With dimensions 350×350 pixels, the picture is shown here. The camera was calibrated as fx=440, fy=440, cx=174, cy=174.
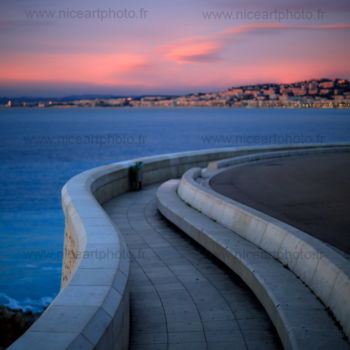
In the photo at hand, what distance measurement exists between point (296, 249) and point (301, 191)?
5760 mm

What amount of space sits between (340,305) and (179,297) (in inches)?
93.6

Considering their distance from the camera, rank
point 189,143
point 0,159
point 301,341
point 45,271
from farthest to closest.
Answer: point 189,143 < point 0,159 < point 45,271 < point 301,341

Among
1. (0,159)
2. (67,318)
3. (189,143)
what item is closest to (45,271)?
(67,318)

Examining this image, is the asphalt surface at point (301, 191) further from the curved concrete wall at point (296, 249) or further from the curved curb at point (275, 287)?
the curved curb at point (275, 287)

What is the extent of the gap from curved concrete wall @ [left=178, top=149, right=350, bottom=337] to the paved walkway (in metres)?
0.73

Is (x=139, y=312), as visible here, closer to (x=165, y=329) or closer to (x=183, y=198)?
(x=165, y=329)

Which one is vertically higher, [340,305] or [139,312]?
[340,305]

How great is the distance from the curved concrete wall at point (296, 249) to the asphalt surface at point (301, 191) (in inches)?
38.4

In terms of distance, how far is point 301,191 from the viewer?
461 inches

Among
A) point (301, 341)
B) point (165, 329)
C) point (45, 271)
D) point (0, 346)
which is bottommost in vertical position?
point (45, 271)

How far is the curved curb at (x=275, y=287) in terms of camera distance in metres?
4.37

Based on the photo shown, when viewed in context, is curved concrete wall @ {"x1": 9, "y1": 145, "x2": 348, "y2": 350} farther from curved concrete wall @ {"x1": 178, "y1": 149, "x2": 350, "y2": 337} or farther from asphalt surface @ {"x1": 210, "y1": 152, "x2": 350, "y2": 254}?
asphalt surface @ {"x1": 210, "y1": 152, "x2": 350, "y2": 254}

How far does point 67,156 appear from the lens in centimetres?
6419

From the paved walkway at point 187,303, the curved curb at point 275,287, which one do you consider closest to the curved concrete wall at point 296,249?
the curved curb at point 275,287
